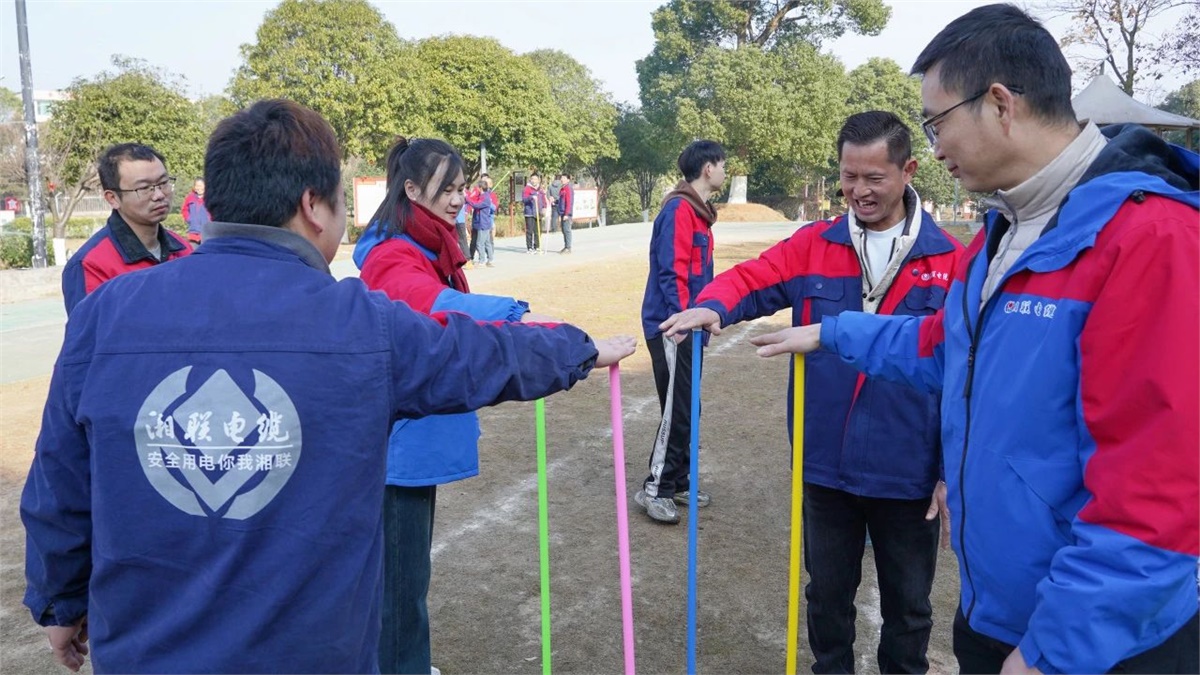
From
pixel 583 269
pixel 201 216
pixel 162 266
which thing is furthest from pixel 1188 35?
pixel 162 266

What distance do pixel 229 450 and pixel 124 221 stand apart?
3.19 metres

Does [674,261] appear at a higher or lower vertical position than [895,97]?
lower

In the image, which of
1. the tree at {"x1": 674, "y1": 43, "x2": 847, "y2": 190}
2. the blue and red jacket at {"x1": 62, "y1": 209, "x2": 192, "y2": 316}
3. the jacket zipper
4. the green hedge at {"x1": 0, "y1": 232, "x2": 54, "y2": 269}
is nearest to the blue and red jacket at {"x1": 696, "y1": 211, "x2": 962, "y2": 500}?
the jacket zipper

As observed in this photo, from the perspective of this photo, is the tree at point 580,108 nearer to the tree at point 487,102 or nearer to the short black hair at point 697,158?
the tree at point 487,102

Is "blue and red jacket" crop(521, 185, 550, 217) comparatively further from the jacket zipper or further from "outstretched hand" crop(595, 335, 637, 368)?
the jacket zipper

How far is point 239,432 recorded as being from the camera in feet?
5.23

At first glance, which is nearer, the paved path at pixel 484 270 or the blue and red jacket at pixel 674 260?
the blue and red jacket at pixel 674 260

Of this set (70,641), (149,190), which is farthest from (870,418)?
(149,190)

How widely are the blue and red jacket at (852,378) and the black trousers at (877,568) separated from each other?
121 millimetres

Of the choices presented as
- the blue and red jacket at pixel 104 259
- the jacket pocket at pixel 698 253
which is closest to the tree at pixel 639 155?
the jacket pocket at pixel 698 253

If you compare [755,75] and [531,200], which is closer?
[531,200]

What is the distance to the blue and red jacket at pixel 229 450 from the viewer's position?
1604 millimetres

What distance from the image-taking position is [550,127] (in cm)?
2953

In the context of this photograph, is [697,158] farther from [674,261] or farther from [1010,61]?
[1010,61]
